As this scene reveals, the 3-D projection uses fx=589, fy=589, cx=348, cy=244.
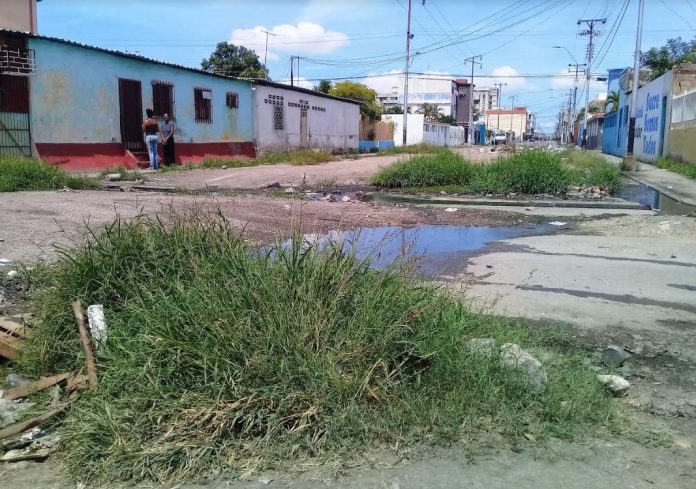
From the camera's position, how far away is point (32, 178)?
38.3 feet

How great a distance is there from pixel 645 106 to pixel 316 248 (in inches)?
1191

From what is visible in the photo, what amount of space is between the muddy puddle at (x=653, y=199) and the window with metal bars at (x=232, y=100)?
16.0 meters

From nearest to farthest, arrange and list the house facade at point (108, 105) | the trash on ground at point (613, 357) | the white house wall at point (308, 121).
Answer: the trash on ground at point (613, 357)
the house facade at point (108, 105)
the white house wall at point (308, 121)

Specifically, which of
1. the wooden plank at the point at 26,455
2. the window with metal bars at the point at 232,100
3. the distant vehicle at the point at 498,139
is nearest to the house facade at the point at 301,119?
the window with metal bars at the point at 232,100

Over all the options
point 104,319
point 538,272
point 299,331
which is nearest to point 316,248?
point 299,331

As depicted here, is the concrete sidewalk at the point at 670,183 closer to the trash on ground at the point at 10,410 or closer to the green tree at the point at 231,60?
the trash on ground at the point at 10,410

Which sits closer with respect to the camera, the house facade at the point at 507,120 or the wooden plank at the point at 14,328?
the wooden plank at the point at 14,328

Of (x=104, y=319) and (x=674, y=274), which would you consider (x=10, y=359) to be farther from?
(x=674, y=274)

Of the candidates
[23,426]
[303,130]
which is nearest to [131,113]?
[303,130]

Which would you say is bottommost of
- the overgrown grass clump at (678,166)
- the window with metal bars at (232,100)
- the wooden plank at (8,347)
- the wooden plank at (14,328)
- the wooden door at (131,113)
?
the wooden plank at (8,347)

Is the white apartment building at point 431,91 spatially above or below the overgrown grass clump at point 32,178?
above

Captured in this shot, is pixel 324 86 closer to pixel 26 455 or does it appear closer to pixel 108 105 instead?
pixel 108 105

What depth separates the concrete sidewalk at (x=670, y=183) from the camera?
13197mm

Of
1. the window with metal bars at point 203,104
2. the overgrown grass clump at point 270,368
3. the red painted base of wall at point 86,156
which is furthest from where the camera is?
the window with metal bars at point 203,104
